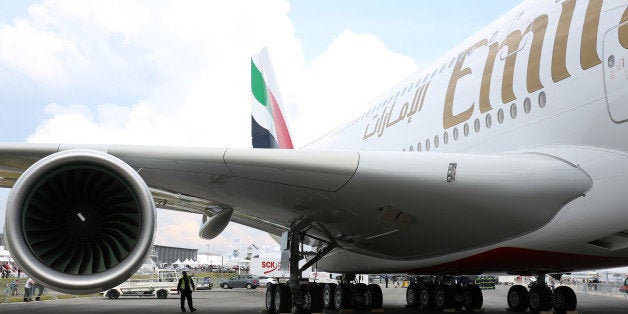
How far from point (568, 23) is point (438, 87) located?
288 cm

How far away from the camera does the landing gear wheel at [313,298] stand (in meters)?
10.7

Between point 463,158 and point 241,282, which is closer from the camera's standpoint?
point 463,158

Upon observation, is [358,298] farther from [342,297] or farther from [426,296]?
[426,296]

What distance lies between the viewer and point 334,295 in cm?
1556

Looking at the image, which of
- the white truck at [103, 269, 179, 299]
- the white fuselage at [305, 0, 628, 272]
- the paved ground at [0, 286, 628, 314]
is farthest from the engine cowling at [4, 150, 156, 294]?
the white truck at [103, 269, 179, 299]

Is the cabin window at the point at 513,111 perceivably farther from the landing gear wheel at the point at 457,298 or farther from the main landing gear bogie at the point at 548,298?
the landing gear wheel at the point at 457,298

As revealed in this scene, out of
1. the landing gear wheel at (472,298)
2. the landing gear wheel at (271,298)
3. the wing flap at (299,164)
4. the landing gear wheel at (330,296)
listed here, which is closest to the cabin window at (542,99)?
the wing flap at (299,164)

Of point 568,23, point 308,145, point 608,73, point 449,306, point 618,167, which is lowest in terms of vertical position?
point 449,306

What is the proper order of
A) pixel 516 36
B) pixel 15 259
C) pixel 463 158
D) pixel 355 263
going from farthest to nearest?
pixel 355 263
pixel 516 36
pixel 463 158
pixel 15 259

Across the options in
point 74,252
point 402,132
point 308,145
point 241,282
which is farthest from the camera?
A: point 241,282

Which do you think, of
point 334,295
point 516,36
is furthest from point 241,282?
point 516,36

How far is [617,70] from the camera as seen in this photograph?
253 inches

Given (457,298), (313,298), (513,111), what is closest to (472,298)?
(457,298)

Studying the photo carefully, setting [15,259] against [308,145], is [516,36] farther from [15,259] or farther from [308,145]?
[308,145]
